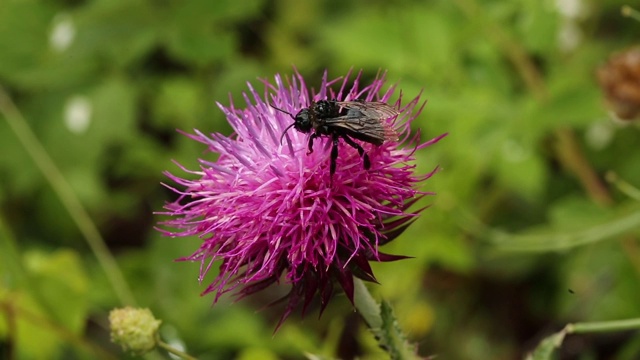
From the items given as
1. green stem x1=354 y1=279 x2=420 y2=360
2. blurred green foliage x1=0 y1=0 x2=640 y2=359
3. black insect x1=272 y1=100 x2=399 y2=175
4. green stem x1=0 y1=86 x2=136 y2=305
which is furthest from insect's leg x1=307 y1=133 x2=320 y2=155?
green stem x1=0 y1=86 x2=136 y2=305

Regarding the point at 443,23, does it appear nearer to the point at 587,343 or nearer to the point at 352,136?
the point at 587,343

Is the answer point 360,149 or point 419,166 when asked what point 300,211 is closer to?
point 360,149

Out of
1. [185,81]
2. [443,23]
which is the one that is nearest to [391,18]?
[443,23]

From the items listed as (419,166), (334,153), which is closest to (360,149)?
(334,153)

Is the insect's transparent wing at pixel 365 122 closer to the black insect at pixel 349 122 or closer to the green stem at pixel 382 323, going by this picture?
the black insect at pixel 349 122

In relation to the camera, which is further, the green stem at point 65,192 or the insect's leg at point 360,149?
the green stem at point 65,192

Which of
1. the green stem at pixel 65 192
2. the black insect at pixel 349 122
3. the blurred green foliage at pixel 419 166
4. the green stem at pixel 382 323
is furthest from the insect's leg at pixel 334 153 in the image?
the green stem at pixel 65 192
